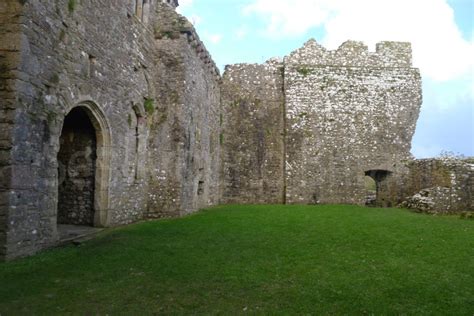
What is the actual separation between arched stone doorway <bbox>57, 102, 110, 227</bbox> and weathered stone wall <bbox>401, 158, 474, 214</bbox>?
10955 mm

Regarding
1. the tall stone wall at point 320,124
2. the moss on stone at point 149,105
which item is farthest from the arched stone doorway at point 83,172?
the tall stone wall at point 320,124

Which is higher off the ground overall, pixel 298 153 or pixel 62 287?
pixel 298 153

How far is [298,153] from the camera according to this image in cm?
2052

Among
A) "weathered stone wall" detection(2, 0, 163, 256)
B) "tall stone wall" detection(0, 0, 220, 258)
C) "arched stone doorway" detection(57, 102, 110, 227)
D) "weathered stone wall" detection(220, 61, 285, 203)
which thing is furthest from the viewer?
"weathered stone wall" detection(220, 61, 285, 203)

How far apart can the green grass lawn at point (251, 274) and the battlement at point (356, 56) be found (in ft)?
41.6

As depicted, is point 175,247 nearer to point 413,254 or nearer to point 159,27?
point 413,254

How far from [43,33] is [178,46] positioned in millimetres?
6720

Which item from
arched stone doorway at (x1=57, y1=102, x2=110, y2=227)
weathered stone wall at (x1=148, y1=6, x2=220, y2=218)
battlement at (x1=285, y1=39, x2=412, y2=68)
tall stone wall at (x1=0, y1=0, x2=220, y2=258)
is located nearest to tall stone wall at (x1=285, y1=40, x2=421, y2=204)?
battlement at (x1=285, y1=39, x2=412, y2=68)

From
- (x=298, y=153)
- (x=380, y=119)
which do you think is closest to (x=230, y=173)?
(x=298, y=153)

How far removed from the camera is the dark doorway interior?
36.4ft

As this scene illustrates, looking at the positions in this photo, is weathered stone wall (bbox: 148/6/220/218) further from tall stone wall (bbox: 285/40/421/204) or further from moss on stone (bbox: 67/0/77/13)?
tall stone wall (bbox: 285/40/421/204)

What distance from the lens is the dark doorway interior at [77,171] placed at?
11.1 metres

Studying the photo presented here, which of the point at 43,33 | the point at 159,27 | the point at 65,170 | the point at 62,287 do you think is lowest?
the point at 62,287

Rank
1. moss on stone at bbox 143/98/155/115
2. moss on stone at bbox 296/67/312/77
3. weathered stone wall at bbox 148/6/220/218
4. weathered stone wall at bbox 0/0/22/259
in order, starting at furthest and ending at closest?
moss on stone at bbox 296/67/312/77 < weathered stone wall at bbox 148/6/220/218 < moss on stone at bbox 143/98/155/115 < weathered stone wall at bbox 0/0/22/259
